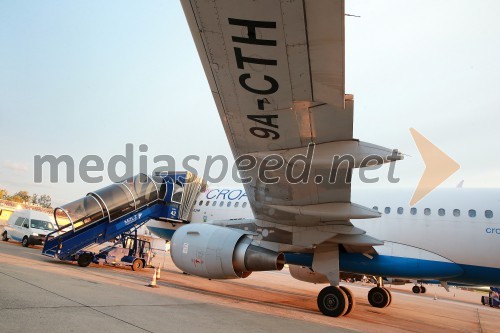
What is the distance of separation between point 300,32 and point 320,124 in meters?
1.63

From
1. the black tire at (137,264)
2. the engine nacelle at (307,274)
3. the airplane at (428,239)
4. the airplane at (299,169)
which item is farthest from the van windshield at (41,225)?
the engine nacelle at (307,274)

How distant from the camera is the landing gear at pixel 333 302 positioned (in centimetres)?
797

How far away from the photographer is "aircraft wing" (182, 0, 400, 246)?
3.17 metres

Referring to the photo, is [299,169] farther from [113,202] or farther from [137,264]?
[137,264]

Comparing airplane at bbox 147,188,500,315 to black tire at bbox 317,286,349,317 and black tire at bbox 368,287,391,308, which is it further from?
black tire at bbox 368,287,391,308

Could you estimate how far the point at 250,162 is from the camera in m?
6.12

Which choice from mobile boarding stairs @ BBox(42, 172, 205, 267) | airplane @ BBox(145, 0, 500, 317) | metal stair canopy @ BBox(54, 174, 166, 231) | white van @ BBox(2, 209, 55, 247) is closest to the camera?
airplane @ BBox(145, 0, 500, 317)

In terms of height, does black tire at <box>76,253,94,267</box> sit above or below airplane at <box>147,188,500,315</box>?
below

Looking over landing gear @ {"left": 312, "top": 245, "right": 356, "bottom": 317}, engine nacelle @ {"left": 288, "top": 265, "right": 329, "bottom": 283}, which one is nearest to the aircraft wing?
landing gear @ {"left": 312, "top": 245, "right": 356, "bottom": 317}

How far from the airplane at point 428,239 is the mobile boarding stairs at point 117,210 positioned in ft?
15.2

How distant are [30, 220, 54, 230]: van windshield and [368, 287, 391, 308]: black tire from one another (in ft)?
67.7

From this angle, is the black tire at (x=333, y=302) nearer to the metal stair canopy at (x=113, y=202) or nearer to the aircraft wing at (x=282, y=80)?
the aircraft wing at (x=282, y=80)

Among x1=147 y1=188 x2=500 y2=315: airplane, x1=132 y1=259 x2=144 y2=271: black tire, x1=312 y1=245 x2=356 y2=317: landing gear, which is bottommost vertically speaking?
→ x1=132 y1=259 x2=144 y2=271: black tire

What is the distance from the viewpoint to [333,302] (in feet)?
26.5
